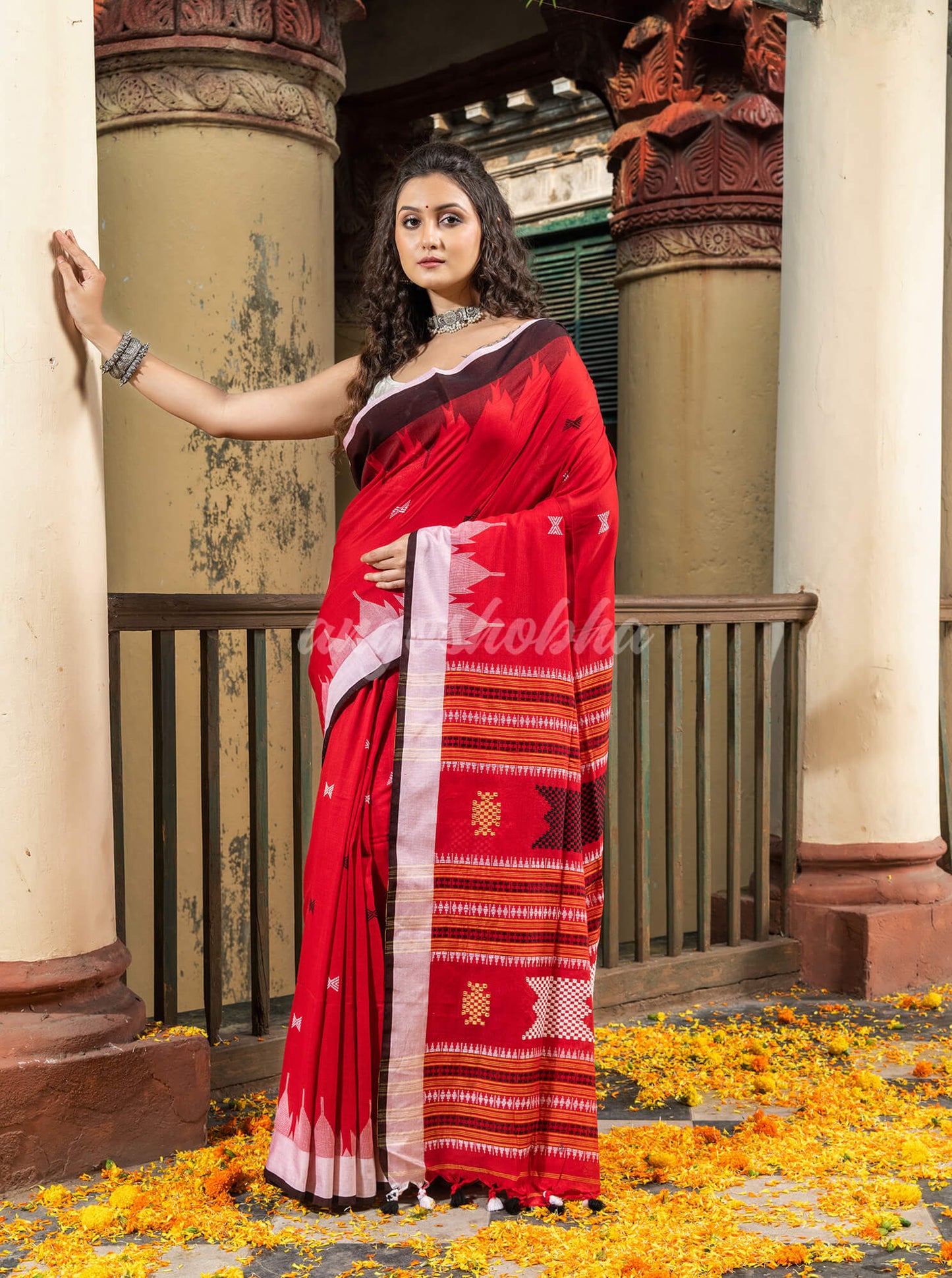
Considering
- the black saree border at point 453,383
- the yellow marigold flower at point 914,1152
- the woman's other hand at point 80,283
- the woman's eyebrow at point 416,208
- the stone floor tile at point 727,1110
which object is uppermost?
the woman's eyebrow at point 416,208

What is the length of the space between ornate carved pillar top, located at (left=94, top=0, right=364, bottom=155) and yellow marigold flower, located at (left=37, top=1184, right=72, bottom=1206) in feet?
10.1

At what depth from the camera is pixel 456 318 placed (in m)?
2.56

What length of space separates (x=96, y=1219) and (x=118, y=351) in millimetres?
1534

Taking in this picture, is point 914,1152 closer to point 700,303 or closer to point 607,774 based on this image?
point 607,774

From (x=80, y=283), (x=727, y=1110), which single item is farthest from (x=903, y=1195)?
(x=80, y=283)

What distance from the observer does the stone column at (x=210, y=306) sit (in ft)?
13.7

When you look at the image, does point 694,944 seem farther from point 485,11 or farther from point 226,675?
point 485,11

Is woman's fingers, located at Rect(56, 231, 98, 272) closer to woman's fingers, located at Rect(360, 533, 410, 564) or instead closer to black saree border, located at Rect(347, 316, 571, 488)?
black saree border, located at Rect(347, 316, 571, 488)

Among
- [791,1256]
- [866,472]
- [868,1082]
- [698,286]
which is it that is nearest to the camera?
[791,1256]

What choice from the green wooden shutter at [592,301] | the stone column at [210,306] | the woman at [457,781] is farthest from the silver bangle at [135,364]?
the green wooden shutter at [592,301]

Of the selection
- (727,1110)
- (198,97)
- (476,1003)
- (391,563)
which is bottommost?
(727,1110)

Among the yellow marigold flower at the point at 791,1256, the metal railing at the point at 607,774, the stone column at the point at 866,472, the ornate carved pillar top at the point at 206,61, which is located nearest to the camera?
the yellow marigold flower at the point at 791,1256

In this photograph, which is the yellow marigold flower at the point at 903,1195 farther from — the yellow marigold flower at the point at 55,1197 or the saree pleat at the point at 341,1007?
the yellow marigold flower at the point at 55,1197

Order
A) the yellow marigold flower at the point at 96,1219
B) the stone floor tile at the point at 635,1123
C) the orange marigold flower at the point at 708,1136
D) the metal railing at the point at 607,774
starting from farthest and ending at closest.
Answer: the metal railing at the point at 607,774 → the stone floor tile at the point at 635,1123 → the orange marigold flower at the point at 708,1136 → the yellow marigold flower at the point at 96,1219
